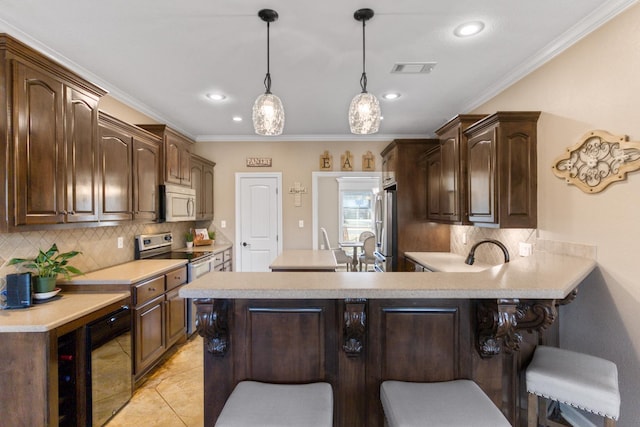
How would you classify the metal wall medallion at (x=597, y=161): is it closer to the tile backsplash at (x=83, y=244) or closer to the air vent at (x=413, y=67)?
the air vent at (x=413, y=67)

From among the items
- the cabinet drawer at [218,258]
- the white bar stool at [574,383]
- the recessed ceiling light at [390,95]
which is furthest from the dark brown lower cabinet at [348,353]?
the cabinet drawer at [218,258]

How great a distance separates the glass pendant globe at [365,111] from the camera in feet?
5.87

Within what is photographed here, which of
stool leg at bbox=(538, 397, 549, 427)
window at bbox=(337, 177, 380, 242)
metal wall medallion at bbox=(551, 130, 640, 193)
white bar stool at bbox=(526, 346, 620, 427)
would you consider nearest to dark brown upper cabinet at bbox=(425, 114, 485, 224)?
metal wall medallion at bbox=(551, 130, 640, 193)

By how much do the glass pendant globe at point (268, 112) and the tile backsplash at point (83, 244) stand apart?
6.08 ft

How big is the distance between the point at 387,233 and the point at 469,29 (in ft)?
8.34

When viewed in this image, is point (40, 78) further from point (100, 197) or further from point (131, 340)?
point (131, 340)

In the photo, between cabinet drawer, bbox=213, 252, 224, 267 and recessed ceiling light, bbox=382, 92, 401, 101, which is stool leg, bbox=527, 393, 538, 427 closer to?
recessed ceiling light, bbox=382, 92, 401, 101

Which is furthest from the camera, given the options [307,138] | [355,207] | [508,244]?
[355,207]

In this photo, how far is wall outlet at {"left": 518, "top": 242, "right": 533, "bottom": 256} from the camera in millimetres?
2510

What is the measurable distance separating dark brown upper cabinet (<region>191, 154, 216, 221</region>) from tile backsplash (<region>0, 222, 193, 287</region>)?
71 centimetres

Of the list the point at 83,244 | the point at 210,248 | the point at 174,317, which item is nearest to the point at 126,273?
the point at 83,244

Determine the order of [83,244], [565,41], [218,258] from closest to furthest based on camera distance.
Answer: [565,41], [83,244], [218,258]

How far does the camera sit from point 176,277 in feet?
10.4

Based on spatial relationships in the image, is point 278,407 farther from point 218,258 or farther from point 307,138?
point 307,138
